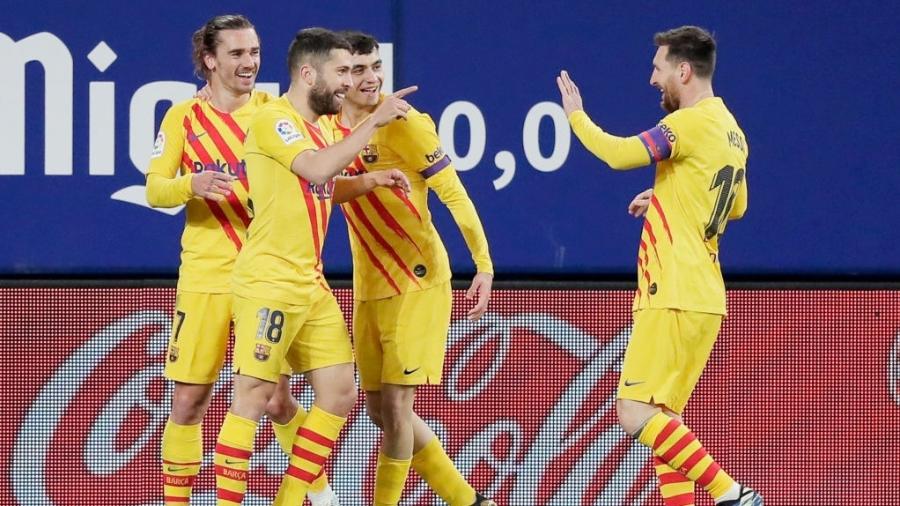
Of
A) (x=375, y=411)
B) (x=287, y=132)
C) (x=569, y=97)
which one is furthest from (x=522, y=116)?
(x=287, y=132)

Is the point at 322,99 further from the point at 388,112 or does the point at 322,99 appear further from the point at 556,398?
the point at 556,398

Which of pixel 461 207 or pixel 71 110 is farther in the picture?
pixel 71 110

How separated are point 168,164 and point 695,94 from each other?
1.87m

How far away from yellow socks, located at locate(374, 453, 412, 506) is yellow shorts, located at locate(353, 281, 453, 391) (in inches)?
10.7

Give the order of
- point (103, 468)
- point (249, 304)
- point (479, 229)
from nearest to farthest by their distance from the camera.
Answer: point (249, 304) < point (479, 229) < point (103, 468)

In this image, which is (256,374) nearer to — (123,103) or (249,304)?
(249,304)

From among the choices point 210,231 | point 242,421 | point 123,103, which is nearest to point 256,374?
point 242,421

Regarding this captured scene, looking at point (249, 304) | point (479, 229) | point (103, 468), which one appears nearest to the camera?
point (249, 304)

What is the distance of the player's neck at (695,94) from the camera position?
600 cm

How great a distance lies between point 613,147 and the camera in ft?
19.3

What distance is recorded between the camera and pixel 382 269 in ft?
20.0

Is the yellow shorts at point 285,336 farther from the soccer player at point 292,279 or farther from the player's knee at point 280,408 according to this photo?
the player's knee at point 280,408

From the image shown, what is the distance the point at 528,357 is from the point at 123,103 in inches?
78.2

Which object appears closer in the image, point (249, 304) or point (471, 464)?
point (249, 304)
